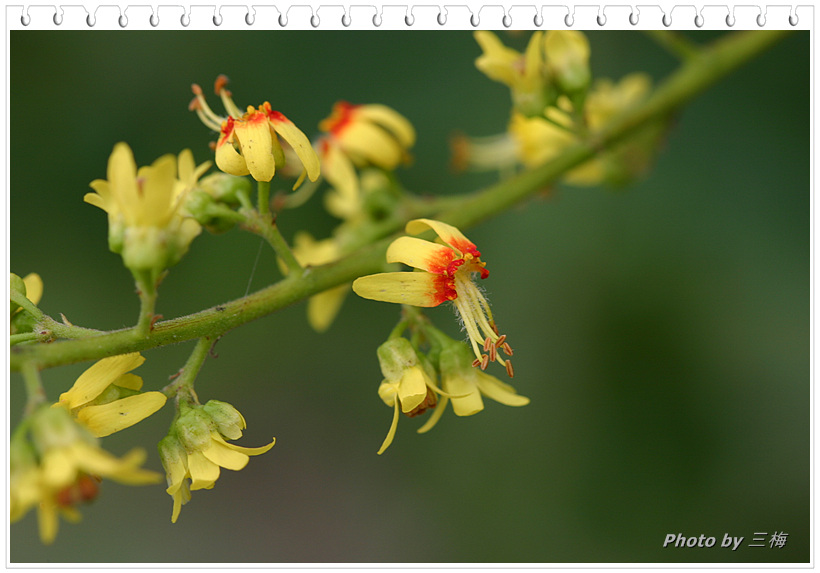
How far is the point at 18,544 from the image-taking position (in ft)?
10.1

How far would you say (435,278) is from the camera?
5.38 feet

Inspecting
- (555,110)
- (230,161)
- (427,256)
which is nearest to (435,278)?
(427,256)

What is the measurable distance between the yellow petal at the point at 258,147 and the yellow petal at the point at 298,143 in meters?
0.03

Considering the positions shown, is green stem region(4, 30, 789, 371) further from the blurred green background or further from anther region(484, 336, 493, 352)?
the blurred green background

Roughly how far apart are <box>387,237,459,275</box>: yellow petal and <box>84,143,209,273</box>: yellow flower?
448 mm

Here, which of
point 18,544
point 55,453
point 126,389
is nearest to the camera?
point 55,453

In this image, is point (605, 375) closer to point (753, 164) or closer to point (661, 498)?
point (661, 498)

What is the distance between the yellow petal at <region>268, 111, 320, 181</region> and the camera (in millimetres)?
1663

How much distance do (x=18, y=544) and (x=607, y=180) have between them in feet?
8.65

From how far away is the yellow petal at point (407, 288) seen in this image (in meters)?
1.60

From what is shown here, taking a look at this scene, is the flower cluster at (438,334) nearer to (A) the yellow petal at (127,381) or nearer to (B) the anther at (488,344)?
(B) the anther at (488,344)

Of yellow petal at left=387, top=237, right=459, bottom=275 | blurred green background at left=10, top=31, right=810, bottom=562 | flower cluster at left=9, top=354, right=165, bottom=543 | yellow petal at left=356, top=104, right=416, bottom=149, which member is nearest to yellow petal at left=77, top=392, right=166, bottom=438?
flower cluster at left=9, top=354, right=165, bottom=543

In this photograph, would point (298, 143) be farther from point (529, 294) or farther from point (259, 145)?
point (529, 294)
